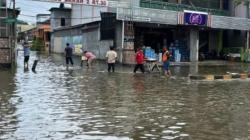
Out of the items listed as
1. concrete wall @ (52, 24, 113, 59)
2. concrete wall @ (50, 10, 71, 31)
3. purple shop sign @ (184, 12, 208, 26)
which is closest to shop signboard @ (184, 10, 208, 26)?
purple shop sign @ (184, 12, 208, 26)

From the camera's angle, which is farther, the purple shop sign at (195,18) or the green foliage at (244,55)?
the green foliage at (244,55)

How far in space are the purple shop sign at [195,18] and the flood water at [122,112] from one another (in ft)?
66.1

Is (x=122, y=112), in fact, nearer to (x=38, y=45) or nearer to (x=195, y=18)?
(x=195, y=18)

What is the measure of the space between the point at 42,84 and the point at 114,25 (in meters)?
17.7

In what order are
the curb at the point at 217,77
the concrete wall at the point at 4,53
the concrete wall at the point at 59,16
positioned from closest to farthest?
1. the curb at the point at 217,77
2. the concrete wall at the point at 4,53
3. the concrete wall at the point at 59,16

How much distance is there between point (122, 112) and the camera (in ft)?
37.4

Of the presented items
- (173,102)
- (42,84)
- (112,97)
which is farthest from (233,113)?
(42,84)

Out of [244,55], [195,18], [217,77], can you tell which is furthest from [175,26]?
[217,77]

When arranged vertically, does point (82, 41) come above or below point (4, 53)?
above

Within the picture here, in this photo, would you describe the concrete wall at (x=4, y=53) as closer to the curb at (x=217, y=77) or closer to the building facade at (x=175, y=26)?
the building facade at (x=175, y=26)

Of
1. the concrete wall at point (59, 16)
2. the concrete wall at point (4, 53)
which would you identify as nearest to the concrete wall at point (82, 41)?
the concrete wall at point (59, 16)

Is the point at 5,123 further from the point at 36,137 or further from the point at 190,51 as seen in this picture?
the point at 190,51

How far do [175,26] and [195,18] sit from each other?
250cm

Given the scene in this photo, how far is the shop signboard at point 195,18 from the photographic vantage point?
37625mm
